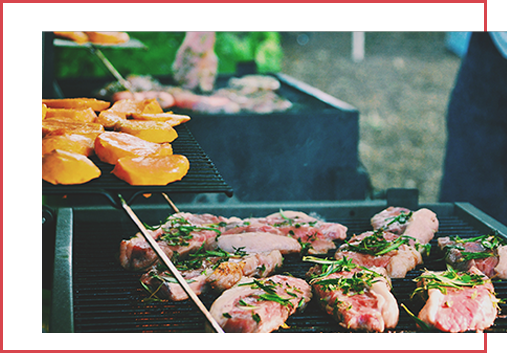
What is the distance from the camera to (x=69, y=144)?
1875mm

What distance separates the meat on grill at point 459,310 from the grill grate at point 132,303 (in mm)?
67

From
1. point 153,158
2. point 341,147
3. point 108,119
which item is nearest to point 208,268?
point 153,158

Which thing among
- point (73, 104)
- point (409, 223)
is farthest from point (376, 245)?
point (73, 104)

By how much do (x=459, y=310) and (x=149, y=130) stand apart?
150 centimetres

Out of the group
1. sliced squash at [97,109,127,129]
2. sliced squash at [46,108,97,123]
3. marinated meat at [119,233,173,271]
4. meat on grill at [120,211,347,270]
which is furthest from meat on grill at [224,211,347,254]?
sliced squash at [46,108,97,123]

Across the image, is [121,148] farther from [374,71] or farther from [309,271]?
[374,71]

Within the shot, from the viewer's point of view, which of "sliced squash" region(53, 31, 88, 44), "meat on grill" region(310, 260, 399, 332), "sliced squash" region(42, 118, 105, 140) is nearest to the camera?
"meat on grill" region(310, 260, 399, 332)

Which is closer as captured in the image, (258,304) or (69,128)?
(258,304)

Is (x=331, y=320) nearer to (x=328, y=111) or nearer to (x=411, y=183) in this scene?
(x=328, y=111)

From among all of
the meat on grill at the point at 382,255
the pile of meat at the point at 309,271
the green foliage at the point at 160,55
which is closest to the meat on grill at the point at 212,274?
the pile of meat at the point at 309,271

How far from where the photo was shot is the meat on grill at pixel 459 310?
1.90 m

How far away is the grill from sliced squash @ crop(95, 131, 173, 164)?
0.59m

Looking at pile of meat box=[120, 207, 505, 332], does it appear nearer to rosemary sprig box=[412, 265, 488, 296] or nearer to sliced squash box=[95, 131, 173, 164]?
rosemary sprig box=[412, 265, 488, 296]

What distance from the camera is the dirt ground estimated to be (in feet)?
31.6
